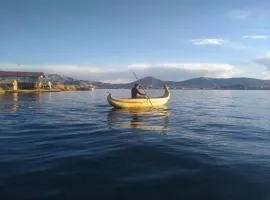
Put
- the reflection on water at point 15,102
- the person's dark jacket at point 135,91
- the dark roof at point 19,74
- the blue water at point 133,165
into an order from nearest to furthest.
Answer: the blue water at point 133,165 → the person's dark jacket at point 135,91 → the reflection on water at point 15,102 → the dark roof at point 19,74

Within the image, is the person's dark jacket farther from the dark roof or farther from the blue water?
the dark roof

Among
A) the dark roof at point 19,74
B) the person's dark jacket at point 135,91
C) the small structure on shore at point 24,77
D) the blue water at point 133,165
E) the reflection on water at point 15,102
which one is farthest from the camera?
the dark roof at point 19,74

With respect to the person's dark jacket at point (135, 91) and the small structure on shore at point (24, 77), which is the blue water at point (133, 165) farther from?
the small structure on shore at point (24, 77)

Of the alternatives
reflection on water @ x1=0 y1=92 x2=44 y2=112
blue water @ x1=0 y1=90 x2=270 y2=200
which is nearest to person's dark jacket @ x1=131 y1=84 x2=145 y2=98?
reflection on water @ x1=0 y1=92 x2=44 y2=112

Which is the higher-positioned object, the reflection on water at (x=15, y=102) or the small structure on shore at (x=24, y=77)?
the small structure on shore at (x=24, y=77)

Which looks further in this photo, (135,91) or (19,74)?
(19,74)

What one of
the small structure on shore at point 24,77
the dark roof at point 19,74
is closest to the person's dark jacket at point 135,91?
the small structure on shore at point 24,77

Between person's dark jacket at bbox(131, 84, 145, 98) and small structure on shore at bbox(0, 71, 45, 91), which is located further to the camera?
small structure on shore at bbox(0, 71, 45, 91)

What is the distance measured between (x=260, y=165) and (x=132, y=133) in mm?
9579

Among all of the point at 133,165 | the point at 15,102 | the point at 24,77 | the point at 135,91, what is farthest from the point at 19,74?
the point at 133,165

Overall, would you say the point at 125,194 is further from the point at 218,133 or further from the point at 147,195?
the point at 218,133

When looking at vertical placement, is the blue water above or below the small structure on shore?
below

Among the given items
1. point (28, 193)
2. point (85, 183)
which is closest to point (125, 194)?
point (85, 183)

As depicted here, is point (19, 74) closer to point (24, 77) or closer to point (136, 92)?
point (24, 77)
